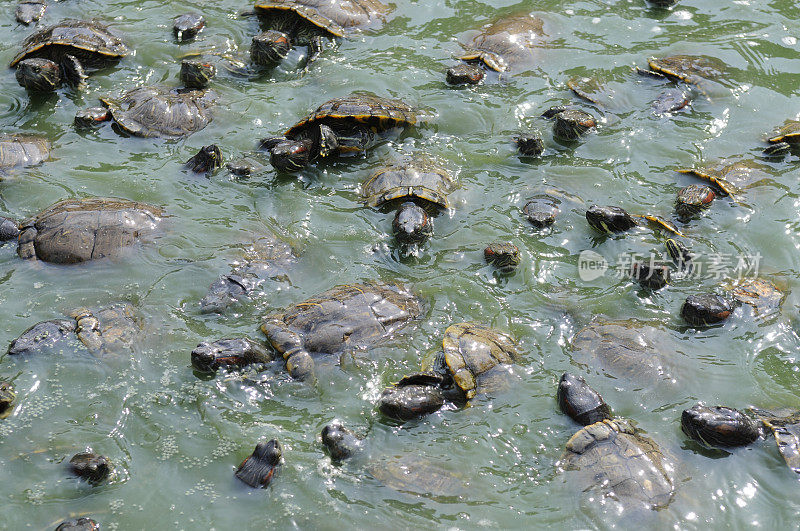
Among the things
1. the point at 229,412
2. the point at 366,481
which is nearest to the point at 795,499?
the point at 366,481

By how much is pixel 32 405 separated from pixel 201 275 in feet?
6.88

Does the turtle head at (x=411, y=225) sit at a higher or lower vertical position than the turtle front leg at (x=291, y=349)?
higher

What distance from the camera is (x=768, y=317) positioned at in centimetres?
714

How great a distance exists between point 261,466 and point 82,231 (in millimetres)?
3690

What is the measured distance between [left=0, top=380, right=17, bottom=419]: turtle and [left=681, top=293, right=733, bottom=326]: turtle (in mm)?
6455

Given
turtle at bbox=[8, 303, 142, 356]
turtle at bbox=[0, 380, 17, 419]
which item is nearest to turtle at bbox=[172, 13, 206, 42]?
turtle at bbox=[8, 303, 142, 356]

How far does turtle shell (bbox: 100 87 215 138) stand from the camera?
948 cm

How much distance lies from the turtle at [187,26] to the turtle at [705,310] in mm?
8710

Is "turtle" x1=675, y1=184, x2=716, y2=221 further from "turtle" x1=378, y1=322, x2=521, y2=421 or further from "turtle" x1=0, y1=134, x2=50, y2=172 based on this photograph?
"turtle" x1=0, y1=134, x2=50, y2=172

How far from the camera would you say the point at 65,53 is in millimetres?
10547

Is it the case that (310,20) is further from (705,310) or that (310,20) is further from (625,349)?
(705,310)

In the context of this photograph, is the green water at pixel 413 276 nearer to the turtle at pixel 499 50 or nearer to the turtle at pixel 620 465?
the turtle at pixel 620 465

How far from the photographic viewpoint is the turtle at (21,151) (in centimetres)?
889

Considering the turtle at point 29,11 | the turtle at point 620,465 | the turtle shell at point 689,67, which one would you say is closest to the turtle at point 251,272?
the turtle at point 620,465
